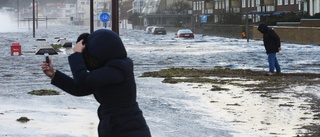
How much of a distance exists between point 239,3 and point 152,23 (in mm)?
64278

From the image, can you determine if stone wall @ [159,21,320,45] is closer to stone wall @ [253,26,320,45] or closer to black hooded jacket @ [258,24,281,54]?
stone wall @ [253,26,320,45]

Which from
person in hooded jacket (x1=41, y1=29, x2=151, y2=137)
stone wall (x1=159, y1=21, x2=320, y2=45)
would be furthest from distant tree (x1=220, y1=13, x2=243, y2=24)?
person in hooded jacket (x1=41, y1=29, x2=151, y2=137)

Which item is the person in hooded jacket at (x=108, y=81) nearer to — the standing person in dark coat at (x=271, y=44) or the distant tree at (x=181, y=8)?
the standing person in dark coat at (x=271, y=44)

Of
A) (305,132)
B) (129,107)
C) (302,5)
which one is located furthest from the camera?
(302,5)

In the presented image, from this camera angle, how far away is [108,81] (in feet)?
18.1

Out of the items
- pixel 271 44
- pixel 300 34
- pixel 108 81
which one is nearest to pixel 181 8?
pixel 300 34

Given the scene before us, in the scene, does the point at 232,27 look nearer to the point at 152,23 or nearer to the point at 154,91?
the point at 154,91

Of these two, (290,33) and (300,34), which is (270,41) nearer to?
(300,34)

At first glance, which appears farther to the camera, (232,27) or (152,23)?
(152,23)

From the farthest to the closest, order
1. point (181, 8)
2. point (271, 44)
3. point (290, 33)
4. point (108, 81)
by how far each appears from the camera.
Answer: point (181, 8)
point (290, 33)
point (271, 44)
point (108, 81)

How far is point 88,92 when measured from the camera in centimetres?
564

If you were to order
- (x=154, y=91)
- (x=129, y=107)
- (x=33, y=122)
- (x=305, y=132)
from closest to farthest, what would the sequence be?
1. (x=129, y=107)
2. (x=305, y=132)
3. (x=33, y=122)
4. (x=154, y=91)

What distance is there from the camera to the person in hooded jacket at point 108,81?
18.1ft

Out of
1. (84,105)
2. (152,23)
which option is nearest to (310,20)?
(84,105)
